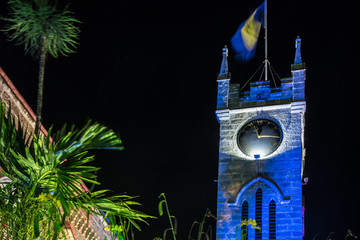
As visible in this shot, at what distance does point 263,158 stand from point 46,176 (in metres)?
24.4

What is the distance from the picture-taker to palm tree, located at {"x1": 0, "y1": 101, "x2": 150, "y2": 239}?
593 cm

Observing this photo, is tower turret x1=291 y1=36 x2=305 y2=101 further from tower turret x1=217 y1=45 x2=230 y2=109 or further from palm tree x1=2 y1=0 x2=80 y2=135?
palm tree x1=2 y1=0 x2=80 y2=135

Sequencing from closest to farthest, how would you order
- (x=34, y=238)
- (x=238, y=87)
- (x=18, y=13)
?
(x=34, y=238) → (x=18, y=13) → (x=238, y=87)

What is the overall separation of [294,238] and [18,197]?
23062 mm

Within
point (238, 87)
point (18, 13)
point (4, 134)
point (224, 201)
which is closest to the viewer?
point (4, 134)

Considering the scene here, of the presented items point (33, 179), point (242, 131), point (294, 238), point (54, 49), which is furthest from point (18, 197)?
point (242, 131)

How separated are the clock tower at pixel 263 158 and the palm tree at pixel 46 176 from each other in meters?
22.0

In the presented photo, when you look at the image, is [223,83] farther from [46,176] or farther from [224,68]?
[46,176]

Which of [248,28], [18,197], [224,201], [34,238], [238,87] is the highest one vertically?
[248,28]

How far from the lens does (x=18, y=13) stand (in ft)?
27.3

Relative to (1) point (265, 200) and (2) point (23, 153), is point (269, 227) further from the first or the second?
(2) point (23, 153)

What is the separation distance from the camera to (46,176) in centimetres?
619

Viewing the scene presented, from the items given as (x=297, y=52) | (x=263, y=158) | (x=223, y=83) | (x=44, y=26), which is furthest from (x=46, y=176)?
(x=297, y=52)

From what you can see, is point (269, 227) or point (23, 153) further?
point (269, 227)
